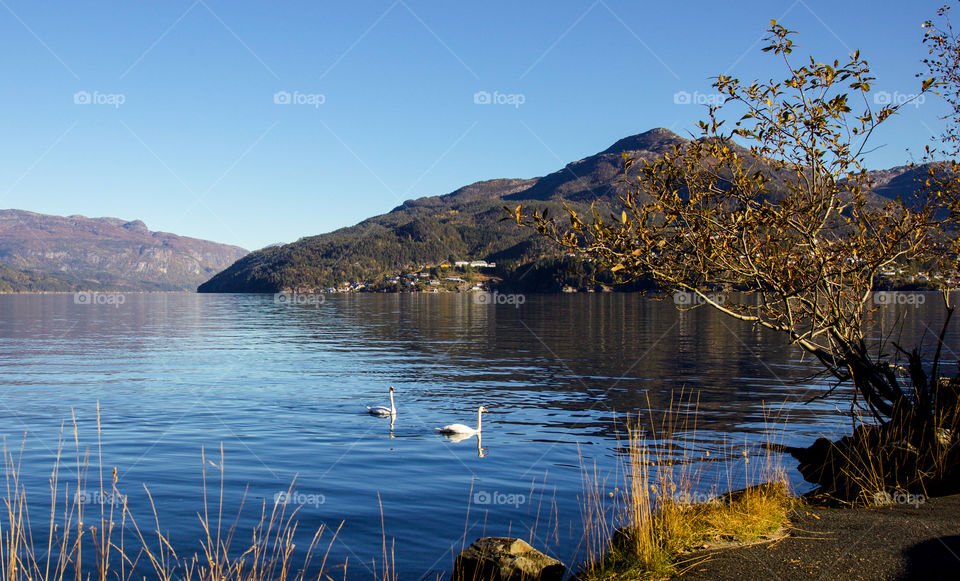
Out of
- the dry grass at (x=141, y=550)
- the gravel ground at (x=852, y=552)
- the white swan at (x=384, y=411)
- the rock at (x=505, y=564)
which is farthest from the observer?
the white swan at (x=384, y=411)

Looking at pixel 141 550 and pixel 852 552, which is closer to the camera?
pixel 852 552

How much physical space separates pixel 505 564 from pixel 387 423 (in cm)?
1650

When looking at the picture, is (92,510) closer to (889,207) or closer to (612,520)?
(612,520)

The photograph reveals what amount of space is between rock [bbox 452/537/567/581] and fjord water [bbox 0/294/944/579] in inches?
77.9

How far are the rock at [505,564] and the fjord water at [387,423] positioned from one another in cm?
198

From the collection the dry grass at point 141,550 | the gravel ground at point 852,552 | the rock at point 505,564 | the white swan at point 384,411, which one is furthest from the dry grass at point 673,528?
the white swan at point 384,411

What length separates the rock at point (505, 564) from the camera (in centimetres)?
905

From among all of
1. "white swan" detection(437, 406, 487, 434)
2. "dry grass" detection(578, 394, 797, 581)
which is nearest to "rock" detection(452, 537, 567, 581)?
"dry grass" detection(578, 394, 797, 581)

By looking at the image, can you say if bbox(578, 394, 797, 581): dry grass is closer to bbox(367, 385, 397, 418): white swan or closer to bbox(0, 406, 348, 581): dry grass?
bbox(0, 406, 348, 581): dry grass

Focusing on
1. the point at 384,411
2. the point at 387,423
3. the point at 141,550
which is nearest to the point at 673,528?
the point at 141,550

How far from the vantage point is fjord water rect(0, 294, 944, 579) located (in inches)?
566

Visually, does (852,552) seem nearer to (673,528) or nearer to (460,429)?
(673,528)

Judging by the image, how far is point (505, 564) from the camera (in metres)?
9.12

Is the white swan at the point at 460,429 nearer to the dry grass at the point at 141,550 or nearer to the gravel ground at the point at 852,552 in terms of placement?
the dry grass at the point at 141,550
